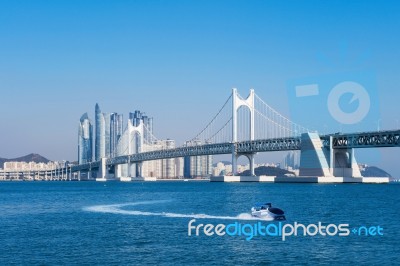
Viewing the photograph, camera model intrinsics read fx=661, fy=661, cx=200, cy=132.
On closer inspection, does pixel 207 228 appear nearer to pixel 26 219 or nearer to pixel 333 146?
pixel 26 219

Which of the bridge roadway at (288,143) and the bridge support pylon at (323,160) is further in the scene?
the bridge support pylon at (323,160)

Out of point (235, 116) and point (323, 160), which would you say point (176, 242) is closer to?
point (323, 160)

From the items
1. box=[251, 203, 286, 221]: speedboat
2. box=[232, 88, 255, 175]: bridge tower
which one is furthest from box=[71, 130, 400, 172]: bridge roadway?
box=[251, 203, 286, 221]: speedboat

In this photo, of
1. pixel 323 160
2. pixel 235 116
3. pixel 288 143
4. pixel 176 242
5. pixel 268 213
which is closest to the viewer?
pixel 176 242

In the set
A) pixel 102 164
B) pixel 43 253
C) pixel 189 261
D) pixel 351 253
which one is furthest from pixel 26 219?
pixel 102 164

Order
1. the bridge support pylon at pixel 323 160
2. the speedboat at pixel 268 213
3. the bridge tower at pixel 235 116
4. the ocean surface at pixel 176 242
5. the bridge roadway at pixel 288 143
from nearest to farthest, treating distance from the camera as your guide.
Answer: the ocean surface at pixel 176 242 → the speedboat at pixel 268 213 → the bridge roadway at pixel 288 143 → the bridge support pylon at pixel 323 160 → the bridge tower at pixel 235 116

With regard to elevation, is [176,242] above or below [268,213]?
below

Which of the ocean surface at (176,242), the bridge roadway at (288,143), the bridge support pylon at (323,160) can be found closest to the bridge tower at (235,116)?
the bridge roadway at (288,143)

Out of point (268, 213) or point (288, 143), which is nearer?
point (268, 213)

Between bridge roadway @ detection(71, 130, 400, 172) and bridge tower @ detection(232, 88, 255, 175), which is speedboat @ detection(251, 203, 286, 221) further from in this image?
bridge tower @ detection(232, 88, 255, 175)

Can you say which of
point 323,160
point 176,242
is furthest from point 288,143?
point 176,242

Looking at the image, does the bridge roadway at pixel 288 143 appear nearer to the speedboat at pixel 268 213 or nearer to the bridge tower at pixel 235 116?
the bridge tower at pixel 235 116

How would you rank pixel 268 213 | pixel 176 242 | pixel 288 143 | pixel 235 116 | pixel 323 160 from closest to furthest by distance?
pixel 176 242, pixel 268 213, pixel 323 160, pixel 288 143, pixel 235 116

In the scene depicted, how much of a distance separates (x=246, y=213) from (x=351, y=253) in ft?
44.4
